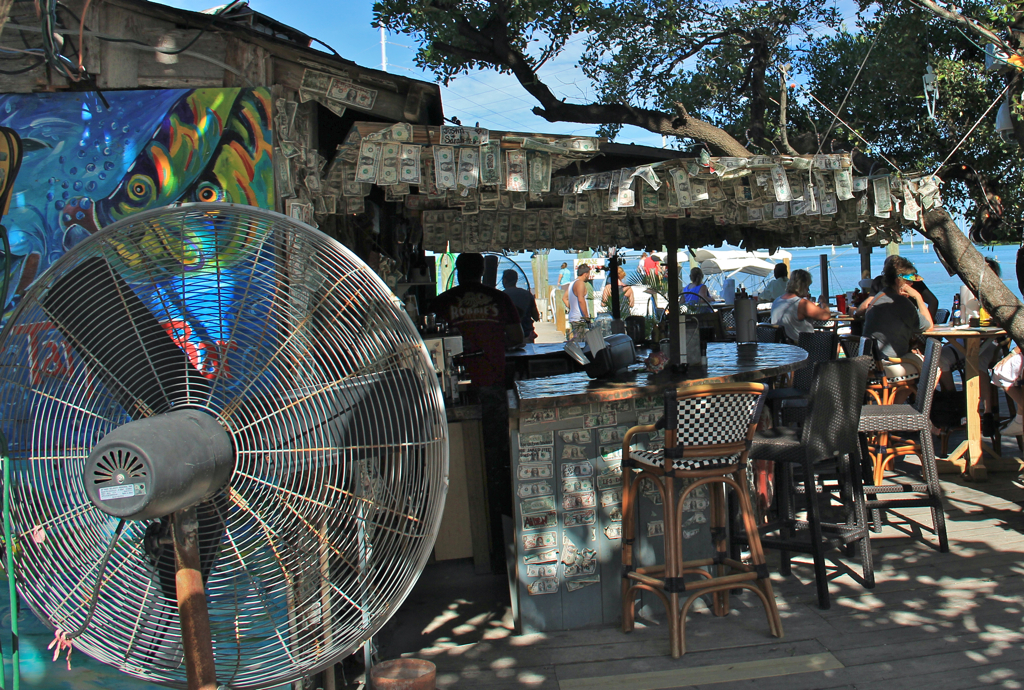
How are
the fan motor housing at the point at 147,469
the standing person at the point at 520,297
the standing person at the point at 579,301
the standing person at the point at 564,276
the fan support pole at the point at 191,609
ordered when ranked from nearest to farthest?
the fan motor housing at the point at 147,469 < the fan support pole at the point at 191,609 < the standing person at the point at 520,297 < the standing person at the point at 579,301 < the standing person at the point at 564,276

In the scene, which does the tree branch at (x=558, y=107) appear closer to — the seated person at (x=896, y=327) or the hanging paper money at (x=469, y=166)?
the seated person at (x=896, y=327)

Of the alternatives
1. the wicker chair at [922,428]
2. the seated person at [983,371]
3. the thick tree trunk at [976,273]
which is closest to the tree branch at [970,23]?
the thick tree trunk at [976,273]

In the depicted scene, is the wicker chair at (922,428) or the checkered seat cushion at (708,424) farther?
the wicker chair at (922,428)

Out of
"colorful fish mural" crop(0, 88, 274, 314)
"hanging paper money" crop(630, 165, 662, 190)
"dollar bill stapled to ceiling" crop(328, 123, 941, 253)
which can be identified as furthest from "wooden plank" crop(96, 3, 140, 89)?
"hanging paper money" crop(630, 165, 662, 190)

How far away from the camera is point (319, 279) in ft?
6.88

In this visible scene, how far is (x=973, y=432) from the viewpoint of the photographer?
600 centimetres

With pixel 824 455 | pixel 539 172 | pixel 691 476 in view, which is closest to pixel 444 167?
pixel 539 172

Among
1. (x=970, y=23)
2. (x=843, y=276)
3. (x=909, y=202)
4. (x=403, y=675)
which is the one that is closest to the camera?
(x=403, y=675)

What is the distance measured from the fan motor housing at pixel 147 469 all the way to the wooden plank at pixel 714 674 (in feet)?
6.94

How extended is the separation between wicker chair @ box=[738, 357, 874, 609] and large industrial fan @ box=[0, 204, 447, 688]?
2.45m

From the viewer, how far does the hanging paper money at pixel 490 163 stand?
3553 mm

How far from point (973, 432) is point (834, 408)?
2.90 metres

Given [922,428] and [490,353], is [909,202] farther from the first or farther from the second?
[490,353]

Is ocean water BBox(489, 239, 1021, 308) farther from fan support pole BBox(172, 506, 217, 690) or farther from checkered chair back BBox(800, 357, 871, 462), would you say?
fan support pole BBox(172, 506, 217, 690)
